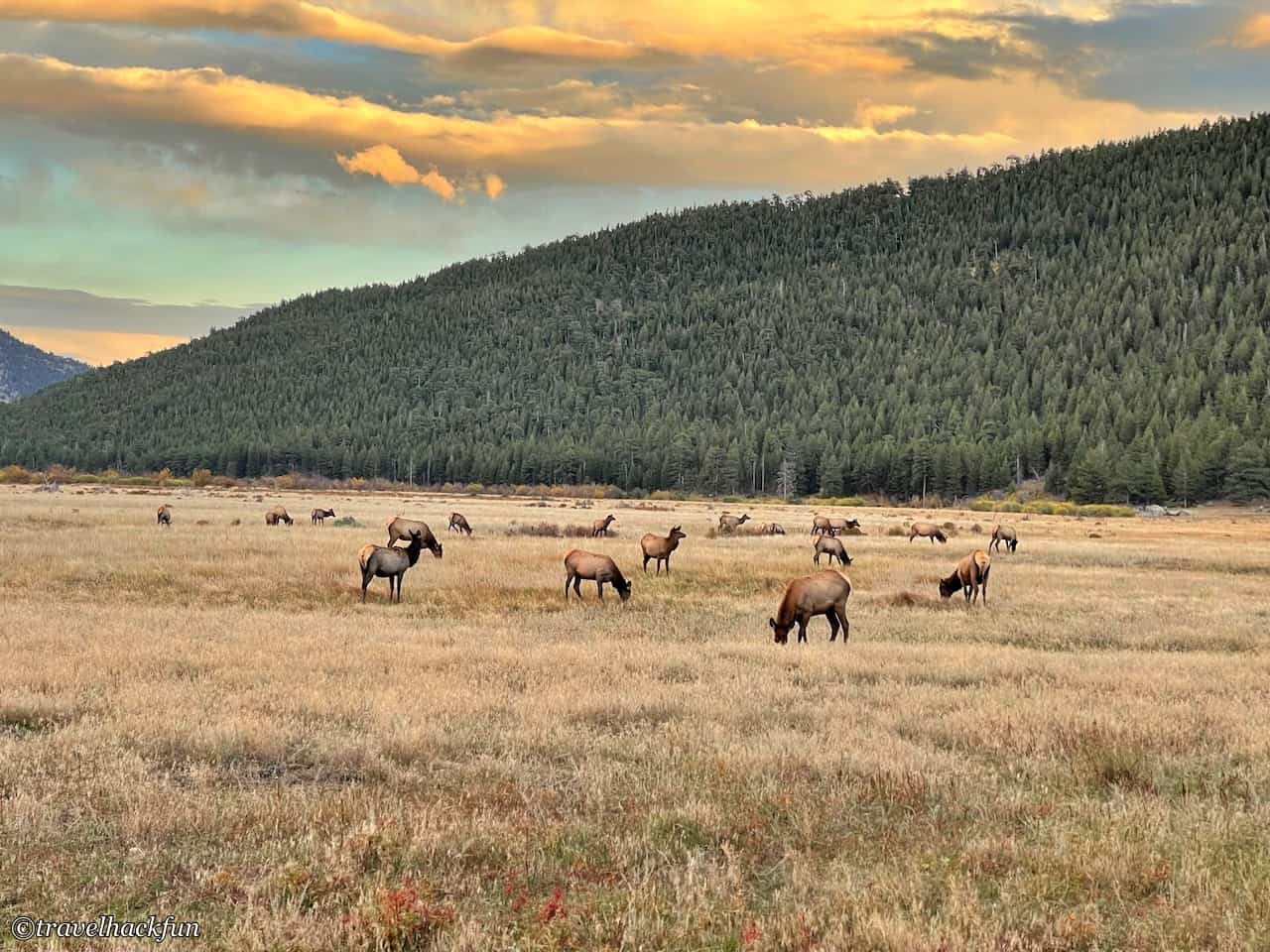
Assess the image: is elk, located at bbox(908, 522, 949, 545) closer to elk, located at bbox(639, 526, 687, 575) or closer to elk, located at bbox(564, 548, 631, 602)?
elk, located at bbox(639, 526, 687, 575)

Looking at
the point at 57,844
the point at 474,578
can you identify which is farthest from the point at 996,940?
the point at 474,578

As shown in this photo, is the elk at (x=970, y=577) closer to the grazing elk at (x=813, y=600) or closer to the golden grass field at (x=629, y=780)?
the golden grass field at (x=629, y=780)

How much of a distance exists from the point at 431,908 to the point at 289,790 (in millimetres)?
2862

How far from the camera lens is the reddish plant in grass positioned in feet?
18.7

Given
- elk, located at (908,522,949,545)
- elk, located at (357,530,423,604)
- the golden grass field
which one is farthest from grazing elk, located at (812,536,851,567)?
elk, located at (357,530,423,604)

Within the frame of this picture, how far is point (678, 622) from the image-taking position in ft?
64.7

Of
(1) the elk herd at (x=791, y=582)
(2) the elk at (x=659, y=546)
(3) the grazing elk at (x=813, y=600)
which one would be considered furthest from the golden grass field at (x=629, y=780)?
(2) the elk at (x=659, y=546)

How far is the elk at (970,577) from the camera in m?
23.5

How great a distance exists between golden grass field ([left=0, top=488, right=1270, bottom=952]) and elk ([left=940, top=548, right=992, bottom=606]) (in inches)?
142

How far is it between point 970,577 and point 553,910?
20.2 meters

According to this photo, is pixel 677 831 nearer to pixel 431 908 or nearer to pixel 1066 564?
pixel 431 908

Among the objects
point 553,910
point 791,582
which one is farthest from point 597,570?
point 553,910

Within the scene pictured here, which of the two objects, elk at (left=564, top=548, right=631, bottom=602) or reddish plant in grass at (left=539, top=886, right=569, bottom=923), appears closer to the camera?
reddish plant in grass at (left=539, top=886, right=569, bottom=923)

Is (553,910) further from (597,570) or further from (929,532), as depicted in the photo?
(929,532)
